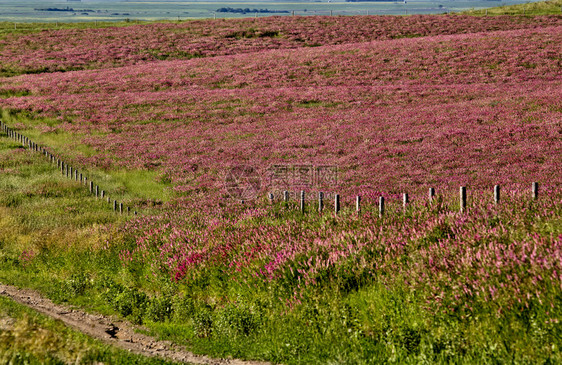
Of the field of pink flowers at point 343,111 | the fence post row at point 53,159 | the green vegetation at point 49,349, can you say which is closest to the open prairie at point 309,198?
the field of pink flowers at point 343,111

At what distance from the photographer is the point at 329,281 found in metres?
10.5

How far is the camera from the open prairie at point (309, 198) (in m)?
8.82

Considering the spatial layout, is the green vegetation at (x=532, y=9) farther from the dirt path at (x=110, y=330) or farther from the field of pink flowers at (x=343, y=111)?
the dirt path at (x=110, y=330)

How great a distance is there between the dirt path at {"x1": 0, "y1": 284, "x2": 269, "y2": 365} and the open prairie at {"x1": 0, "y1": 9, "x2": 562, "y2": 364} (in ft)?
1.01

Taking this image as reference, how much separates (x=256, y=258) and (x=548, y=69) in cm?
3925

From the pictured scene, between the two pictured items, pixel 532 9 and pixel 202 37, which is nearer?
pixel 202 37

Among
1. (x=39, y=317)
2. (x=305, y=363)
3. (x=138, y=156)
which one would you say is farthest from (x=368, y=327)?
(x=138, y=156)

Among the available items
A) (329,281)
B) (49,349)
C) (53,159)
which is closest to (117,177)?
(53,159)

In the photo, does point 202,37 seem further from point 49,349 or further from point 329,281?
point 49,349

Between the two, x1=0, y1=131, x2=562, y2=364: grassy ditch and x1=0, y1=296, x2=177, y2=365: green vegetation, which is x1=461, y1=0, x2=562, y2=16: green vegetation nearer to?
x1=0, y1=131, x2=562, y2=364: grassy ditch

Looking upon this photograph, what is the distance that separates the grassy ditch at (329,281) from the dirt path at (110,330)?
311 mm

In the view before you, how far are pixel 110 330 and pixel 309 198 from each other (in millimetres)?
9577

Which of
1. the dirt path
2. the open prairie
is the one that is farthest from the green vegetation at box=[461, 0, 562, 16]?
the dirt path

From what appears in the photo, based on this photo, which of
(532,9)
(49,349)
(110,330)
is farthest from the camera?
(532,9)
